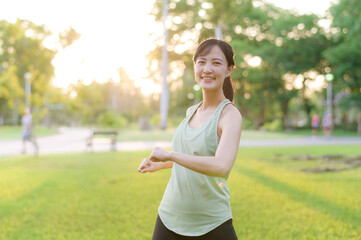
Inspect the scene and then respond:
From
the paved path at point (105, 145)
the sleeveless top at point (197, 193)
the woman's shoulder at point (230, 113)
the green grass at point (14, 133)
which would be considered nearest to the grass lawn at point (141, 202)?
the sleeveless top at point (197, 193)

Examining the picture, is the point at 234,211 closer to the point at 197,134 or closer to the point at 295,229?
the point at 295,229

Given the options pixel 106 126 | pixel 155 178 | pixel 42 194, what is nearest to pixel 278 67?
pixel 106 126

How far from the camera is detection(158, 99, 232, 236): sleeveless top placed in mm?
1811

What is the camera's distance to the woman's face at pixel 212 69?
190 cm

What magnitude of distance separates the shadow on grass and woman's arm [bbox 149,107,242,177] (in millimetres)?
4261

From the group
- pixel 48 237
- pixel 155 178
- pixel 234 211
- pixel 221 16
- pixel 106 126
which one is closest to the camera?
pixel 48 237

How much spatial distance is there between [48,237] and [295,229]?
326cm

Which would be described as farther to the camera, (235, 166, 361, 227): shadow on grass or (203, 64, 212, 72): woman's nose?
(235, 166, 361, 227): shadow on grass

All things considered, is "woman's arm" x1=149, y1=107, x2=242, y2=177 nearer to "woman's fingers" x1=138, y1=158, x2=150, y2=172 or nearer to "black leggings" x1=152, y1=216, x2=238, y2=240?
"woman's fingers" x1=138, y1=158, x2=150, y2=172

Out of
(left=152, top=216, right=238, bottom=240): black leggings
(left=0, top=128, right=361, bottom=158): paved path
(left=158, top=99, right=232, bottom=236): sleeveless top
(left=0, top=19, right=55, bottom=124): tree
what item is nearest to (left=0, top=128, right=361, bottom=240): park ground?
(left=152, top=216, right=238, bottom=240): black leggings

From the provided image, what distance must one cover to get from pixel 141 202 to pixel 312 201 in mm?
3053

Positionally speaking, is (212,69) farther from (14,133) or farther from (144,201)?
(14,133)

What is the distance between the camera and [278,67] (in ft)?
128

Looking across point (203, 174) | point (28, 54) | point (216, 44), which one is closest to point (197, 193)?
point (203, 174)
